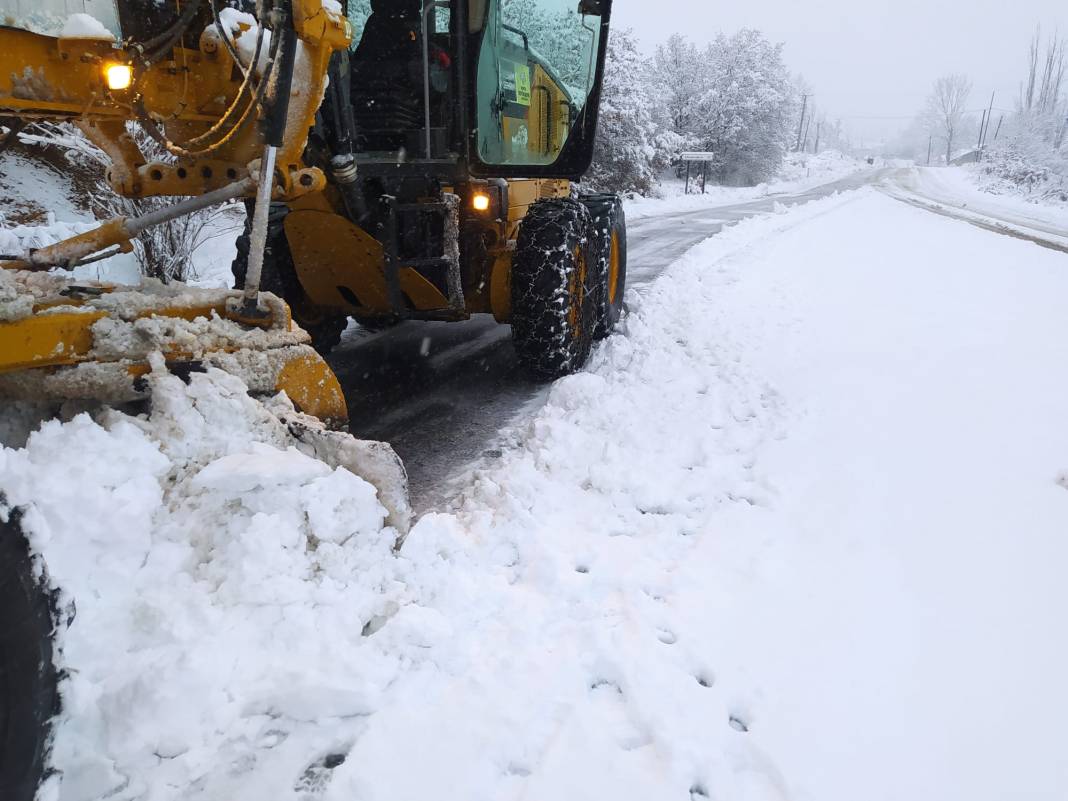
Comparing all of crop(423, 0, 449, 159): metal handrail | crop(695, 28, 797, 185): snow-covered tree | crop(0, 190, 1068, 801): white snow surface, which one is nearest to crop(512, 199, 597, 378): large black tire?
crop(423, 0, 449, 159): metal handrail

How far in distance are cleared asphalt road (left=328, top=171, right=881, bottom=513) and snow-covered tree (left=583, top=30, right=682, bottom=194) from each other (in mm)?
16459

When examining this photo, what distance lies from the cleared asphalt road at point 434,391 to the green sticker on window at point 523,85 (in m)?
1.82

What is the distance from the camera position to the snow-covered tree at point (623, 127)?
867 inches

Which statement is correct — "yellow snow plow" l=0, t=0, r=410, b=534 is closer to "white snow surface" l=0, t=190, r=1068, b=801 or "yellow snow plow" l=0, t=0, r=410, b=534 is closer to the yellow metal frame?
the yellow metal frame

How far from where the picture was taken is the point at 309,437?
2.28m

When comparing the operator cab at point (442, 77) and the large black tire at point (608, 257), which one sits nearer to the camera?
the operator cab at point (442, 77)

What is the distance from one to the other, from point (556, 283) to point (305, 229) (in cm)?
154

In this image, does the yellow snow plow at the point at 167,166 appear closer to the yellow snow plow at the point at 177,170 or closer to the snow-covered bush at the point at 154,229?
the yellow snow plow at the point at 177,170

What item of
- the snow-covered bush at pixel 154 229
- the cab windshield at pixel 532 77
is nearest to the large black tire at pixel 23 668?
the cab windshield at pixel 532 77

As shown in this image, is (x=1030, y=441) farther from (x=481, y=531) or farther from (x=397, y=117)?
(x=397, y=117)

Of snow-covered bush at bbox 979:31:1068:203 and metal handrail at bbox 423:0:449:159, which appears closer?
metal handrail at bbox 423:0:449:159

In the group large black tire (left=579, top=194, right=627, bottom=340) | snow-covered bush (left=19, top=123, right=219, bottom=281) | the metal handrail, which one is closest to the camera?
the metal handrail

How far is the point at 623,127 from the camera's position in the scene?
2252 cm

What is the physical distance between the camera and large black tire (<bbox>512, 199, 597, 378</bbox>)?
430cm
